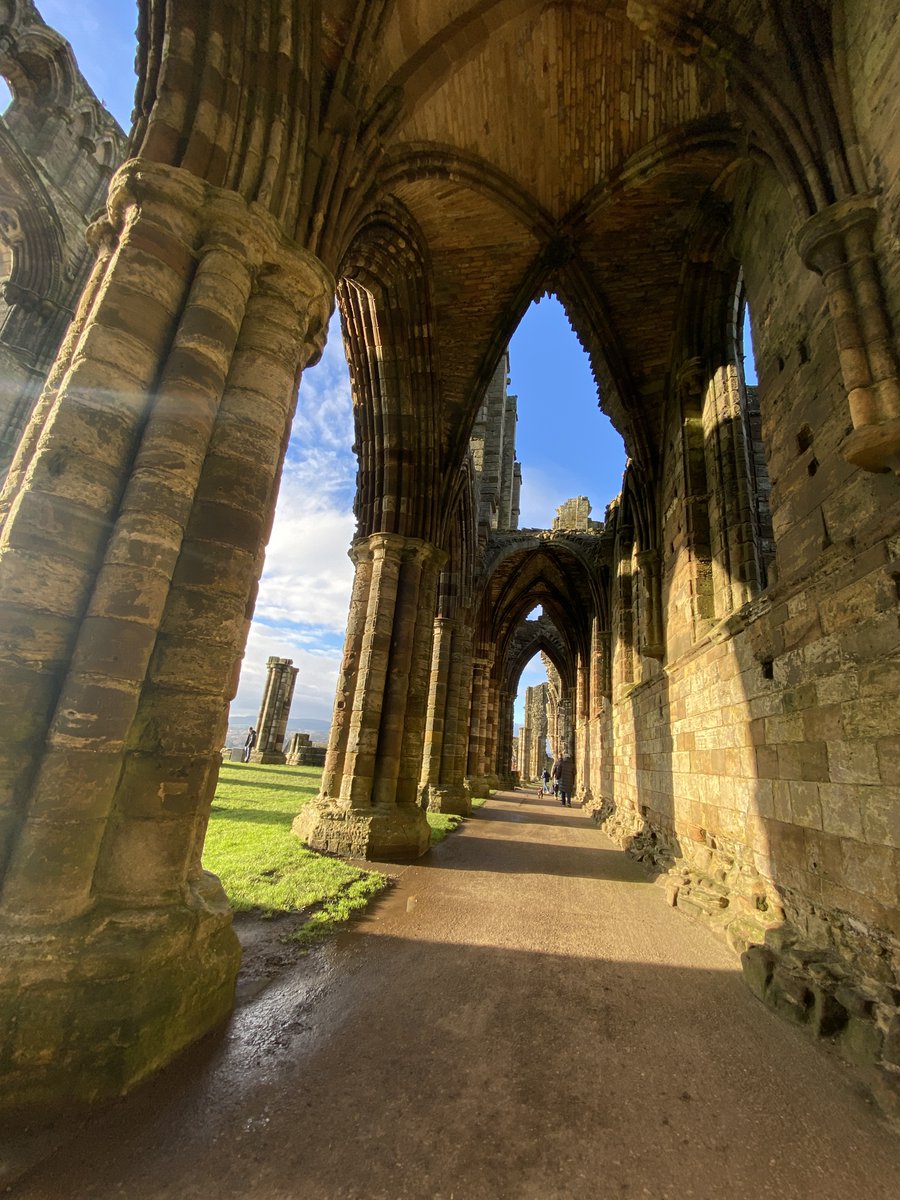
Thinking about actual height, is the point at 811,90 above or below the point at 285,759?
above

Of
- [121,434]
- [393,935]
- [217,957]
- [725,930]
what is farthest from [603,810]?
[121,434]

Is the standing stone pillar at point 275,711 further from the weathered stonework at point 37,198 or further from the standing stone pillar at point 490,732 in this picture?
the weathered stonework at point 37,198

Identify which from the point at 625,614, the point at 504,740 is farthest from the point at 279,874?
the point at 504,740

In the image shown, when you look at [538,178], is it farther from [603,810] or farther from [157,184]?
[603,810]

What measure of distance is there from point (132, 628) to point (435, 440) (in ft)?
23.7

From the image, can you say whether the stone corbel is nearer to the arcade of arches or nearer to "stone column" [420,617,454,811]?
the arcade of arches

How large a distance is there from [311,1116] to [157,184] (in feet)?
15.1

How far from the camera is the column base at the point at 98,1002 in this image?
1796 millimetres

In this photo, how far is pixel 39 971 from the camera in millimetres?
1892

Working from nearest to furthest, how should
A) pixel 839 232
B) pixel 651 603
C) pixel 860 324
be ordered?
pixel 860 324, pixel 839 232, pixel 651 603

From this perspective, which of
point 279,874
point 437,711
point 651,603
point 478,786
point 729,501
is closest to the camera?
point 279,874

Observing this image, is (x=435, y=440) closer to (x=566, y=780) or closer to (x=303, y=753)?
(x=566, y=780)

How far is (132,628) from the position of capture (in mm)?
2414

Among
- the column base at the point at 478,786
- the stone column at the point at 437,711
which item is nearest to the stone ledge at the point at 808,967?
the stone column at the point at 437,711
